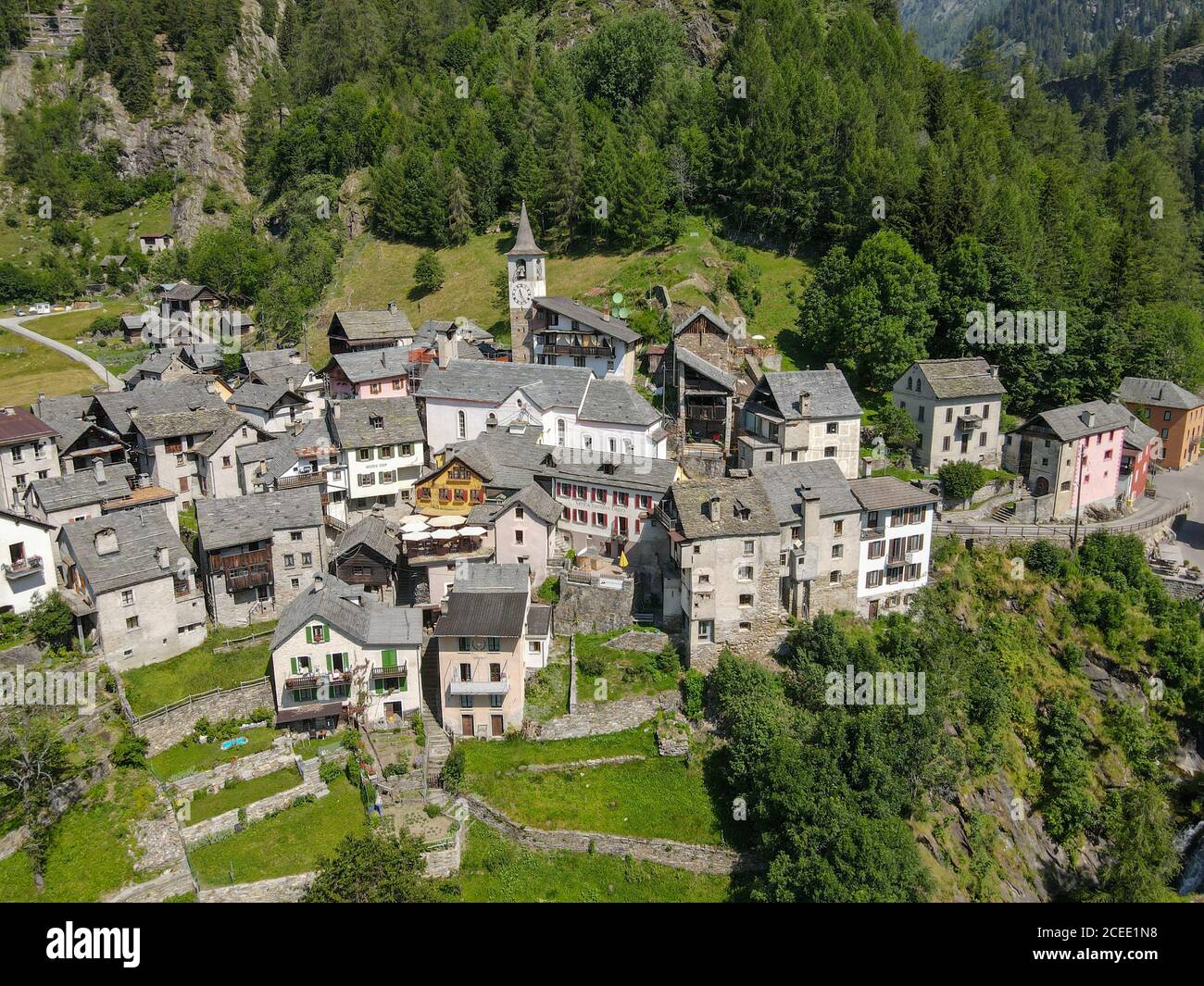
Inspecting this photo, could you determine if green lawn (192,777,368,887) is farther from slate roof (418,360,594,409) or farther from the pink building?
the pink building

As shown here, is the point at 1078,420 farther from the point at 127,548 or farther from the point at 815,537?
the point at 127,548

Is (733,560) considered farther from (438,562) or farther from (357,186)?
(357,186)

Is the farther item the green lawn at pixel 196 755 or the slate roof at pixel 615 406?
the slate roof at pixel 615 406

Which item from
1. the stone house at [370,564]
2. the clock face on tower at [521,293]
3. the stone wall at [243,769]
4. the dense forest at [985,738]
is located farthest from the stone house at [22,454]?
the dense forest at [985,738]

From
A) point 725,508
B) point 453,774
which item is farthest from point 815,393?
point 453,774

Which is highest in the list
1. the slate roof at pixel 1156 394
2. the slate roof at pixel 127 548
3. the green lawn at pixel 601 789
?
the slate roof at pixel 1156 394

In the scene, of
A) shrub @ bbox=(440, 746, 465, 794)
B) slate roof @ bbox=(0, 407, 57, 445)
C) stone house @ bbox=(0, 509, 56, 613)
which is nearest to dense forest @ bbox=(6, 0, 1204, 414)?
slate roof @ bbox=(0, 407, 57, 445)

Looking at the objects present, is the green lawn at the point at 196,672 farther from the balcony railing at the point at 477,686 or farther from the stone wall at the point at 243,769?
the balcony railing at the point at 477,686
